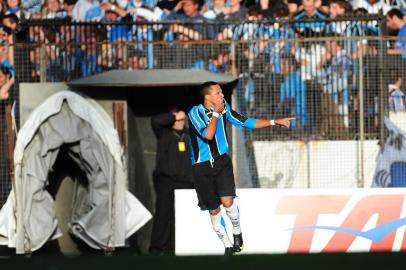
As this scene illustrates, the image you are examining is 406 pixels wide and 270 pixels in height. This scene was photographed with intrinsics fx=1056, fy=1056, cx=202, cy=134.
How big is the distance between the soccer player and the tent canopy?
102 inches

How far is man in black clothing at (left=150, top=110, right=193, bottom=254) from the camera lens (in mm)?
14719

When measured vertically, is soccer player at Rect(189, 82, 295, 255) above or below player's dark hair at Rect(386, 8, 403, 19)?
below

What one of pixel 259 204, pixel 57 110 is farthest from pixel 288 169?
pixel 57 110

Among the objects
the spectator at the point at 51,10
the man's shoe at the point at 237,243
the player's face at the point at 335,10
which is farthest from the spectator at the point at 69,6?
the man's shoe at the point at 237,243

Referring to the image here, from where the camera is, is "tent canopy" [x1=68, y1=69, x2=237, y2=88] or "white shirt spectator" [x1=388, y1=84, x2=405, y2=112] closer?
"tent canopy" [x1=68, y1=69, x2=237, y2=88]

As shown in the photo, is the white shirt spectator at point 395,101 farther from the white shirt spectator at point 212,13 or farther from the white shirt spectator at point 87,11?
the white shirt spectator at point 87,11

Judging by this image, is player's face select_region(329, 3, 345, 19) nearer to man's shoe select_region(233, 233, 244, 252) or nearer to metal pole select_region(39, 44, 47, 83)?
metal pole select_region(39, 44, 47, 83)

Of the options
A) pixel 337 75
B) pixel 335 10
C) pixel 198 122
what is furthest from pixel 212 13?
pixel 198 122

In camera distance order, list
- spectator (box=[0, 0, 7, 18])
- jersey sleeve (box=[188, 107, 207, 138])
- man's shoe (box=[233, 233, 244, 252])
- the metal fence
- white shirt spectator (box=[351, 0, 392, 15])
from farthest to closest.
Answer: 1. white shirt spectator (box=[351, 0, 392, 15])
2. spectator (box=[0, 0, 7, 18])
3. the metal fence
4. man's shoe (box=[233, 233, 244, 252])
5. jersey sleeve (box=[188, 107, 207, 138])

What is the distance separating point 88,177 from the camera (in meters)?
14.6

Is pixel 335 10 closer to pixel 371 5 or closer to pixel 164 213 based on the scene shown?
pixel 371 5

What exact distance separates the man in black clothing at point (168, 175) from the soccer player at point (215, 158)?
9.13ft

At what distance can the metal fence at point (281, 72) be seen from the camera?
1469 cm

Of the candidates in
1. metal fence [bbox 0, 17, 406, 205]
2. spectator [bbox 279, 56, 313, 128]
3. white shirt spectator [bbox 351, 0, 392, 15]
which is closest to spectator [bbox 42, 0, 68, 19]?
metal fence [bbox 0, 17, 406, 205]
